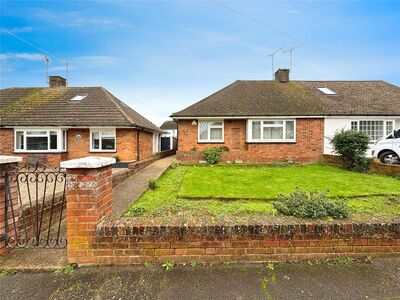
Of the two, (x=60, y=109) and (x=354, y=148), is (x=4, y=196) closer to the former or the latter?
(x=354, y=148)

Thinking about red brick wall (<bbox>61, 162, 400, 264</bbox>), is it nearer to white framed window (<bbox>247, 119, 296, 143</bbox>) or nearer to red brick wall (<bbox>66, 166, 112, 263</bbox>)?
red brick wall (<bbox>66, 166, 112, 263</bbox>)

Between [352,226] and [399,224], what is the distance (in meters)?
0.62

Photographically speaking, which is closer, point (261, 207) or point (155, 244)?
point (155, 244)

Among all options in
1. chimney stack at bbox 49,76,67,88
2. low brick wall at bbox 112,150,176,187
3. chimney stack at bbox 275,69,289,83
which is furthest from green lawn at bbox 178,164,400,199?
chimney stack at bbox 49,76,67,88

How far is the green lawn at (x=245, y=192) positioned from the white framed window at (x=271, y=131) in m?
4.96

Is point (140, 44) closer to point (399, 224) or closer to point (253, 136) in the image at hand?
point (253, 136)

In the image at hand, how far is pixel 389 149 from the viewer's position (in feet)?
33.5

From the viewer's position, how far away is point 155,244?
2.73 meters

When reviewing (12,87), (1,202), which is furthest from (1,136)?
(1,202)

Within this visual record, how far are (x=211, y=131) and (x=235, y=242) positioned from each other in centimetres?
1182

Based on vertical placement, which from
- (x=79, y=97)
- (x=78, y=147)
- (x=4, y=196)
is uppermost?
(x=79, y=97)

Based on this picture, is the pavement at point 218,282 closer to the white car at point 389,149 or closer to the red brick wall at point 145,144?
the white car at point 389,149

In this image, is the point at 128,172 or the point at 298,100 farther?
the point at 298,100

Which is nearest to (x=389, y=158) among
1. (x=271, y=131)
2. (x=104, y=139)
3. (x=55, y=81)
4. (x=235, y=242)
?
(x=271, y=131)
